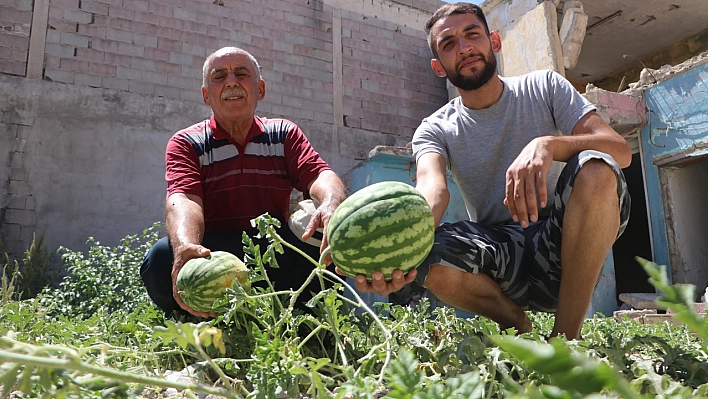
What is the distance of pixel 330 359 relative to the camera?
1906 millimetres

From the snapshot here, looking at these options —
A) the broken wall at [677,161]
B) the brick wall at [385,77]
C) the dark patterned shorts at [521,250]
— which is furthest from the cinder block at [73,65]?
the broken wall at [677,161]

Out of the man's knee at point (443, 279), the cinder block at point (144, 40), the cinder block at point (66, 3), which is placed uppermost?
the cinder block at point (66, 3)

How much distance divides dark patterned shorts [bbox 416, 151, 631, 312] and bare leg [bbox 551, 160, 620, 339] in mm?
57

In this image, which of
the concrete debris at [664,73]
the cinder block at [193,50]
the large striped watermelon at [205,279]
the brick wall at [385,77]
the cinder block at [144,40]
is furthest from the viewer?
the brick wall at [385,77]

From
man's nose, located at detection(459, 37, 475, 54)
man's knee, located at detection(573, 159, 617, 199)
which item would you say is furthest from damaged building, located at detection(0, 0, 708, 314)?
man's knee, located at detection(573, 159, 617, 199)

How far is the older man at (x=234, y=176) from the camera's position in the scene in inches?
105

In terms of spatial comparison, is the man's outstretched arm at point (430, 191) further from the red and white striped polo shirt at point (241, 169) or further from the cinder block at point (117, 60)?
the cinder block at point (117, 60)

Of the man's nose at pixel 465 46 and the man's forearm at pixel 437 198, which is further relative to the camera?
the man's nose at pixel 465 46

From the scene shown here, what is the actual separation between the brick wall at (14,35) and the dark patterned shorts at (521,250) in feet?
25.2

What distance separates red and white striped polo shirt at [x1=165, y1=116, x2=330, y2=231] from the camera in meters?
2.99

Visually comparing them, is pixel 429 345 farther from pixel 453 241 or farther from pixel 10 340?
pixel 10 340

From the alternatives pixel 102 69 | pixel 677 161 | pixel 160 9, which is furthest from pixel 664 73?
pixel 102 69

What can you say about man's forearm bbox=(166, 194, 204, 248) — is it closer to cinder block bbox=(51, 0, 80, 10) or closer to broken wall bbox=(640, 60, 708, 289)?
broken wall bbox=(640, 60, 708, 289)

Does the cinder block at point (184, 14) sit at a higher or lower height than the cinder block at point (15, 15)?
higher
